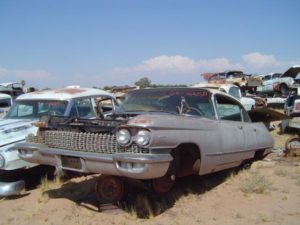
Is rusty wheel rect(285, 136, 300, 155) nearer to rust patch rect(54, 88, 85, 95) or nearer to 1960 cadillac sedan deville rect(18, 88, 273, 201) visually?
1960 cadillac sedan deville rect(18, 88, 273, 201)

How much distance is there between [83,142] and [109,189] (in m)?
0.90

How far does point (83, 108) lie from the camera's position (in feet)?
25.1

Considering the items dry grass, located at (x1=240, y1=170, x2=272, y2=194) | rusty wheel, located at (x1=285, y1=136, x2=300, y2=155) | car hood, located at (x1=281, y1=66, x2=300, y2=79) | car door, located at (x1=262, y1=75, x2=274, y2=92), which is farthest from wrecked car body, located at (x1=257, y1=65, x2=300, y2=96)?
dry grass, located at (x1=240, y1=170, x2=272, y2=194)

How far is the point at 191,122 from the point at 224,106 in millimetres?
1681

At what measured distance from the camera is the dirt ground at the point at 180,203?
4.56 metres

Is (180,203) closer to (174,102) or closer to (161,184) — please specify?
(161,184)

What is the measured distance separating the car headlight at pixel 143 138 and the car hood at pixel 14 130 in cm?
289

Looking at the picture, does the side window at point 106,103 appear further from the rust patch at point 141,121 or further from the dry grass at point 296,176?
the dry grass at point 296,176

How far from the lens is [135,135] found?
412cm

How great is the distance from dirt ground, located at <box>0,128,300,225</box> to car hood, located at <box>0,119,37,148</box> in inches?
33.9

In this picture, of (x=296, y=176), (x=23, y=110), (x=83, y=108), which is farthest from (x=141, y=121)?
(x=23, y=110)

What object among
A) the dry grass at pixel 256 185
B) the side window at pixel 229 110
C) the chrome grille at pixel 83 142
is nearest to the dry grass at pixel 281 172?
the dry grass at pixel 256 185

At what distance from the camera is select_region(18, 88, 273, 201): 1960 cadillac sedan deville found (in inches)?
161

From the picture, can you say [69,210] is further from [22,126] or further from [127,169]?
[22,126]
